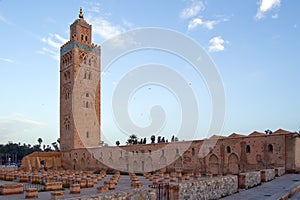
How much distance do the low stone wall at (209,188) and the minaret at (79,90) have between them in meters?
29.7

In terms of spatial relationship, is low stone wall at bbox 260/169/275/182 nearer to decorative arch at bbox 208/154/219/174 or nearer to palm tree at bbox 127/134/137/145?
decorative arch at bbox 208/154/219/174

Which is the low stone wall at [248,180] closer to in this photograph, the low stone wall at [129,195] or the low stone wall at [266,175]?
the low stone wall at [266,175]

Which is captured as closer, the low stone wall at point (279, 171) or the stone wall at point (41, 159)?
the low stone wall at point (279, 171)

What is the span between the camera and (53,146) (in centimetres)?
7588

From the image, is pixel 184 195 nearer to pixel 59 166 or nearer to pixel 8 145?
pixel 59 166

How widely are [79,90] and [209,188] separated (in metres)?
32.3

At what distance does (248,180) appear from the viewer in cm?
1222

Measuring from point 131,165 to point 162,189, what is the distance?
20.8 m

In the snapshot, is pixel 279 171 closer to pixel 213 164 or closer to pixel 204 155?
pixel 213 164

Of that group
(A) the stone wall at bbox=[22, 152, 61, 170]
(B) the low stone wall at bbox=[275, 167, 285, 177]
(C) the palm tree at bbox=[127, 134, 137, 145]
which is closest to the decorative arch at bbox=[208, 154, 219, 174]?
(B) the low stone wall at bbox=[275, 167, 285, 177]

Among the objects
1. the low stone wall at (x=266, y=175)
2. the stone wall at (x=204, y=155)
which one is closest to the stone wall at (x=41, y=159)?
the stone wall at (x=204, y=155)

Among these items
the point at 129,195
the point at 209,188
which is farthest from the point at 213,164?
the point at 129,195

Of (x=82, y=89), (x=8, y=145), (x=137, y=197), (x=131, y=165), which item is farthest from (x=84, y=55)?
(x=8, y=145)

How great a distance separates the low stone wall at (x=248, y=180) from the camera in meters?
11.9
